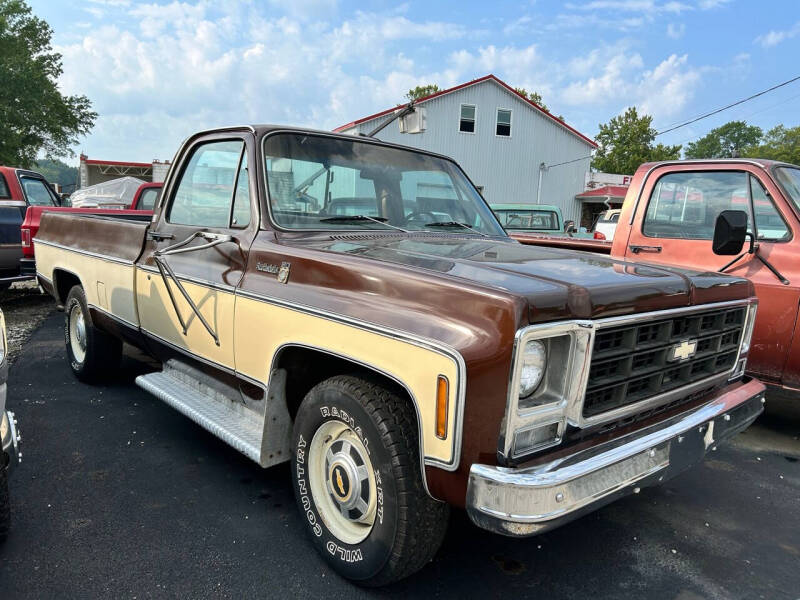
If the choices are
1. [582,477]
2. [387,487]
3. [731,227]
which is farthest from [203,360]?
[731,227]

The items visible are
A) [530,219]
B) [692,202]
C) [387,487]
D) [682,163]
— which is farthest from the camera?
[530,219]

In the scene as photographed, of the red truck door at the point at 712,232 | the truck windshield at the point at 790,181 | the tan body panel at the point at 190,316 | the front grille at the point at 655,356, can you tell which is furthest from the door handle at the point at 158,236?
the truck windshield at the point at 790,181

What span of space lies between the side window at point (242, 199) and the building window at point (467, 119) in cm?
2357

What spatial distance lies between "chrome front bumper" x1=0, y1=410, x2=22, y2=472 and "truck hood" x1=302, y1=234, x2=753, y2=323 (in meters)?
1.44

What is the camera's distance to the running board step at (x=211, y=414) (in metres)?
2.79

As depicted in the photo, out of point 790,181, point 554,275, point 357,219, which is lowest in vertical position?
point 554,275

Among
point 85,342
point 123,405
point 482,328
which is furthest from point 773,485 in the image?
point 85,342

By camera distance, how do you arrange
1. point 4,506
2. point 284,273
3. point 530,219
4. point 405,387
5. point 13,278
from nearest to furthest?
1. point 405,387
2. point 4,506
3. point 284,273
4. point 13,278
5. point 530,219

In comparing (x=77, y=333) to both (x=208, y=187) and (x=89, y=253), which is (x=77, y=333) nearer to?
(x=89, y=253)

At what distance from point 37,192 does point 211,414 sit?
29.9 feet

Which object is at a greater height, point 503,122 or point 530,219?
point 503,122

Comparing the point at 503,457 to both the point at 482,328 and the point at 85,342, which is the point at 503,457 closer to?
the point at 482,328

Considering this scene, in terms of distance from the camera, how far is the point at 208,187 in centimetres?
354

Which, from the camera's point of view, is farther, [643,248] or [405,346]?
[643,248]
